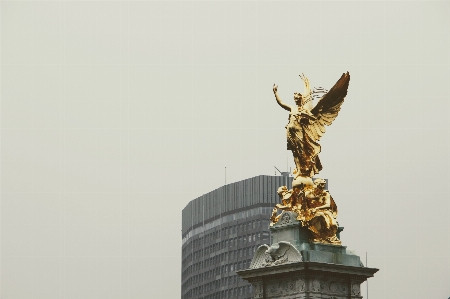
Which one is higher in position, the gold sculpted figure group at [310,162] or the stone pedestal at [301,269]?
the gold sculpted figure group at [310,162]

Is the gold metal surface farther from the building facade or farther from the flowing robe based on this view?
the building facade

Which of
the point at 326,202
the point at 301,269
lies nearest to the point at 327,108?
the point at 326,202

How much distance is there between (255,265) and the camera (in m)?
42.9

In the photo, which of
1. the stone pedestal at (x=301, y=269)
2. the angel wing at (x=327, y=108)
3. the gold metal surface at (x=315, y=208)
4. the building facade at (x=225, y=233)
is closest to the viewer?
the stone pedestal at (x=301, y=269)

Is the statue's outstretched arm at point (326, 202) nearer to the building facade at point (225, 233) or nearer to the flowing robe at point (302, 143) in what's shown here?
the flowing robe at point (302, 143)

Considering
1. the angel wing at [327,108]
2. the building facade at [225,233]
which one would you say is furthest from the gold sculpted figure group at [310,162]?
the building facade at [225,233]

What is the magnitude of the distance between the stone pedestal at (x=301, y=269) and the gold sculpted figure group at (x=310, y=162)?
1.26ft

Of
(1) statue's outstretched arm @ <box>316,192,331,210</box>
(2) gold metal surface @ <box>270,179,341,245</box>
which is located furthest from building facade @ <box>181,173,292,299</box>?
(1) statue's outstretched arm @ <box>316,192,331,210</box>

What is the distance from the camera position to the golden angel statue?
141 ft

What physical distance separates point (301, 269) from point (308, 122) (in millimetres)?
5301

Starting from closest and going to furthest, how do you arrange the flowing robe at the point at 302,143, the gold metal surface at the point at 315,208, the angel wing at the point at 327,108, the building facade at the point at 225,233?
the gold metal surface at the point at 315,208 → the flowing robe at the point at 302,143 → the angel wing at the point at 327,108 → the building facade at the point at 225,233

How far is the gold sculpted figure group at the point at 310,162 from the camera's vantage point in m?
42.2

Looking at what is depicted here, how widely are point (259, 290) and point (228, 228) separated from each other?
98743 millimetres

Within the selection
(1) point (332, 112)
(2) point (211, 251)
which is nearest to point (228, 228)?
(2) point (211, 251)
